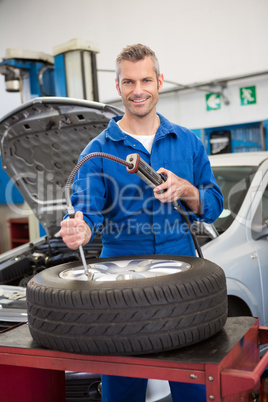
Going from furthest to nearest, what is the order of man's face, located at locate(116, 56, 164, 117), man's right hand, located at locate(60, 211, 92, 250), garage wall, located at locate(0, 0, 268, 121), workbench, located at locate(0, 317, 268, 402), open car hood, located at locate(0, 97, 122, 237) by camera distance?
garage wall, located at locate(0, 0, 268, 121) < open car hood, located at locate(0, 97, 122, 237) < man's face, located at locate(116, 56, 164, 117) < man's right hand, located at locate(60, 211, 92, 250) < workbench, located at locate(0, 317, 268, 402)

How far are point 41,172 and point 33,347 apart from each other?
5.13ft

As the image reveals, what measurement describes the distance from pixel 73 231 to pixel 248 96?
5446 millimetres

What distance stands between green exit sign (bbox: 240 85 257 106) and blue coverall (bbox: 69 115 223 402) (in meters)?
4.92

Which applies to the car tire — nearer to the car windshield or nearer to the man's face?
the man's face

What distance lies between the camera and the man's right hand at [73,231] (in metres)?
1.27

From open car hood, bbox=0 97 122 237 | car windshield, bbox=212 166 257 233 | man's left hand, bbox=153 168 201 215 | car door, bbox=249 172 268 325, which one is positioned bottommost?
car door, bbox=249 172 268 325

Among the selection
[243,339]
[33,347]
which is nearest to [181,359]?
[243,339]

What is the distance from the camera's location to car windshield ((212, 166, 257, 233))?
2494mm

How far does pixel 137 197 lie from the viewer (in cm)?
156

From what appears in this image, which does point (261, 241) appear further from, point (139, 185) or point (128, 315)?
point (128, 315)

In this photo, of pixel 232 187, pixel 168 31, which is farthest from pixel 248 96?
pixel 232 187

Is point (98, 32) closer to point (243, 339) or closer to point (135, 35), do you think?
point (135, 35)

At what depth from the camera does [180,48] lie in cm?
679

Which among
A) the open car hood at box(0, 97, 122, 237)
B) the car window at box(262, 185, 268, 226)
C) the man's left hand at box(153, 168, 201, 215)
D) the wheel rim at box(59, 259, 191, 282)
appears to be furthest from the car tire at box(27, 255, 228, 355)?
the car window at box(262, 185, 268, 226)
